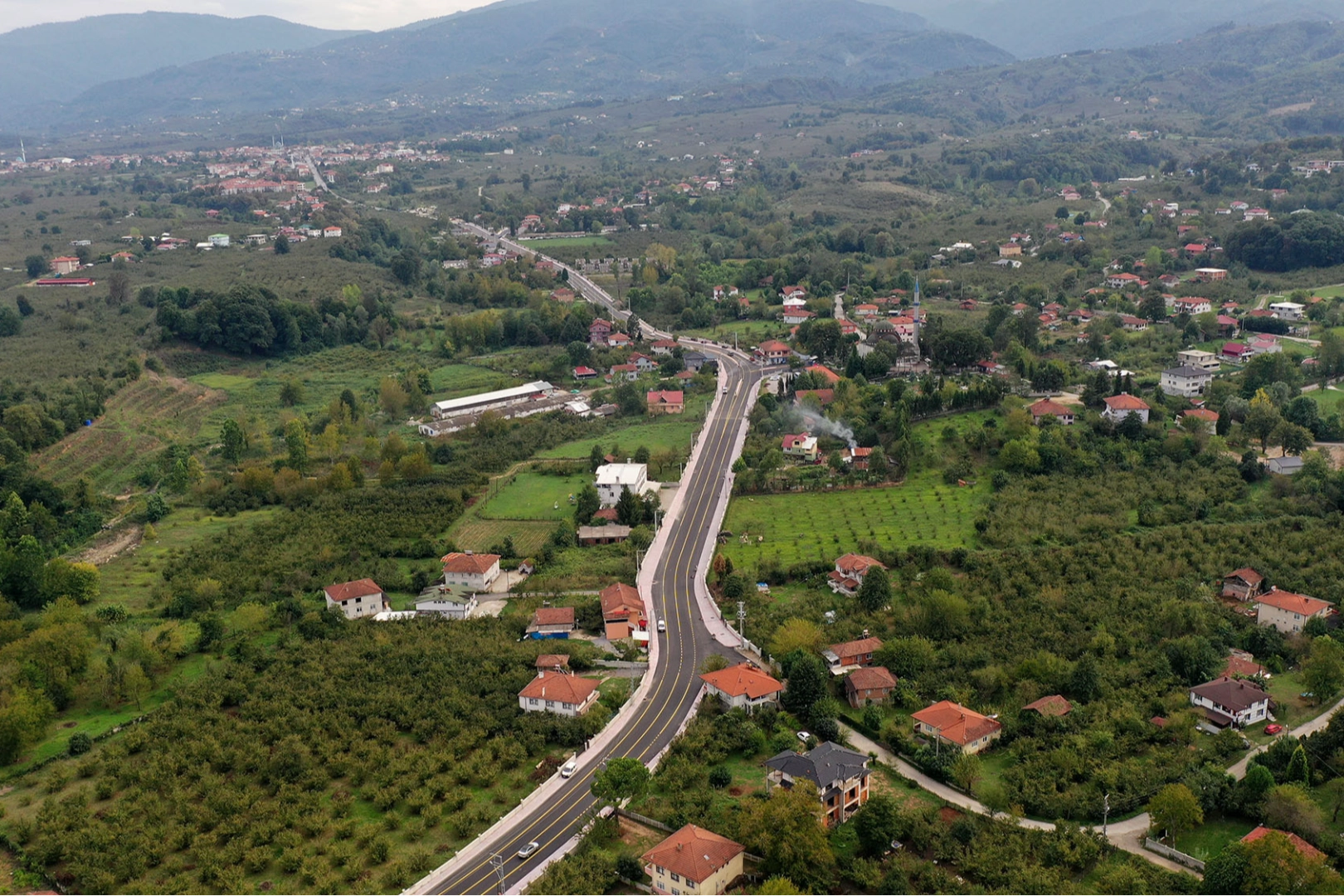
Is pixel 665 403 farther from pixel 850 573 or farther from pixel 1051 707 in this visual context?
pixel 1051 707

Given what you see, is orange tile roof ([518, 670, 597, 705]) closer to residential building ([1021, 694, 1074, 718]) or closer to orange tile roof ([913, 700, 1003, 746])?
orange tile roof ([913, 700, 1003, 746])

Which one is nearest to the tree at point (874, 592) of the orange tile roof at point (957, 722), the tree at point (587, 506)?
the orange tile roof at point (957, 722)

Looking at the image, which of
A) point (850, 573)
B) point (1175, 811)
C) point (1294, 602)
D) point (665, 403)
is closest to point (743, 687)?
point (850, 573)

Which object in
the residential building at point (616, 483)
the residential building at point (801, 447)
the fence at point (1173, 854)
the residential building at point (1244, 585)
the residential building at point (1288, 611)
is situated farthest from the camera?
the residential building at point (801, 447)

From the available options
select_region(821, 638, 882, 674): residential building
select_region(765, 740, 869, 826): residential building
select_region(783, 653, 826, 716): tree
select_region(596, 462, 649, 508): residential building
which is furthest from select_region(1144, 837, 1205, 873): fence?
→ select_region(596, 462, 649, 508): residential building

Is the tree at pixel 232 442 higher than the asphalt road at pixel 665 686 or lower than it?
higher

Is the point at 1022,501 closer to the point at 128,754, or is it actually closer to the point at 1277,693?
the point at 1277,693

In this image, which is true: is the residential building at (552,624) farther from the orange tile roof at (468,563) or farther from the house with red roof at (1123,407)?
the house with red roof at (1123,407)
